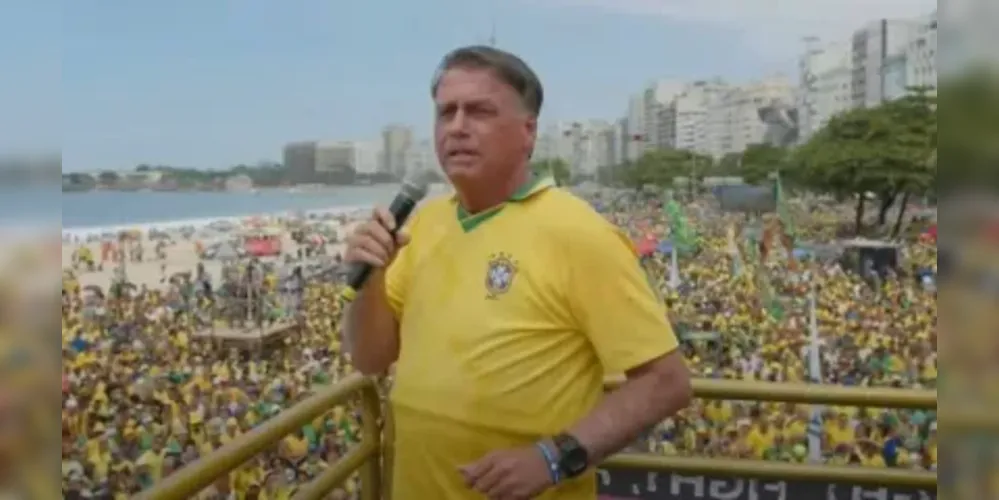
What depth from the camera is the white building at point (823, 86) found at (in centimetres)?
911

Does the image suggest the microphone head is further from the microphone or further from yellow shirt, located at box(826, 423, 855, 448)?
yellow shirt, located at box(826, 423, 855, 448)

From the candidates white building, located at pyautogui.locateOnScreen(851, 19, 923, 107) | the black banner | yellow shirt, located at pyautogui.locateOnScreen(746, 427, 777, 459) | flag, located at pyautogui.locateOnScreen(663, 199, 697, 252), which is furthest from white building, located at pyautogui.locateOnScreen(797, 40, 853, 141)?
the black banner

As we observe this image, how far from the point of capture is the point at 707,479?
1.75 meters

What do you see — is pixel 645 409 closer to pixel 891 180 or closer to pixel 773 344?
pixel 773 344

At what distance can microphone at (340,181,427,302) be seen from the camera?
982 millimetres

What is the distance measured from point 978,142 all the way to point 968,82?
1.0 inches

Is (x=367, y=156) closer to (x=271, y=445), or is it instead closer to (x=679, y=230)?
(x=271, y=445)

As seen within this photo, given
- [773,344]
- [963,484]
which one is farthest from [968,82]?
[773,344]

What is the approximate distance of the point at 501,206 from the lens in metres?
1.02

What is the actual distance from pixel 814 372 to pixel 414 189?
7.38m

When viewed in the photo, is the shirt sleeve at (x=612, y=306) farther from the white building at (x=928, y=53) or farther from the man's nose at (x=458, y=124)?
the white building at (x=928, y=53)

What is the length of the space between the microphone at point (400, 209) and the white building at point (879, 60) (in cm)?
533

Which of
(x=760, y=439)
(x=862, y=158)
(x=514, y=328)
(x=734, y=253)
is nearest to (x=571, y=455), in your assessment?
(x=514, y=328)

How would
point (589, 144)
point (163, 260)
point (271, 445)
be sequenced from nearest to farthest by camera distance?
1. point (271, 445)
2. point (589, 144)
3. point (163, 260)
